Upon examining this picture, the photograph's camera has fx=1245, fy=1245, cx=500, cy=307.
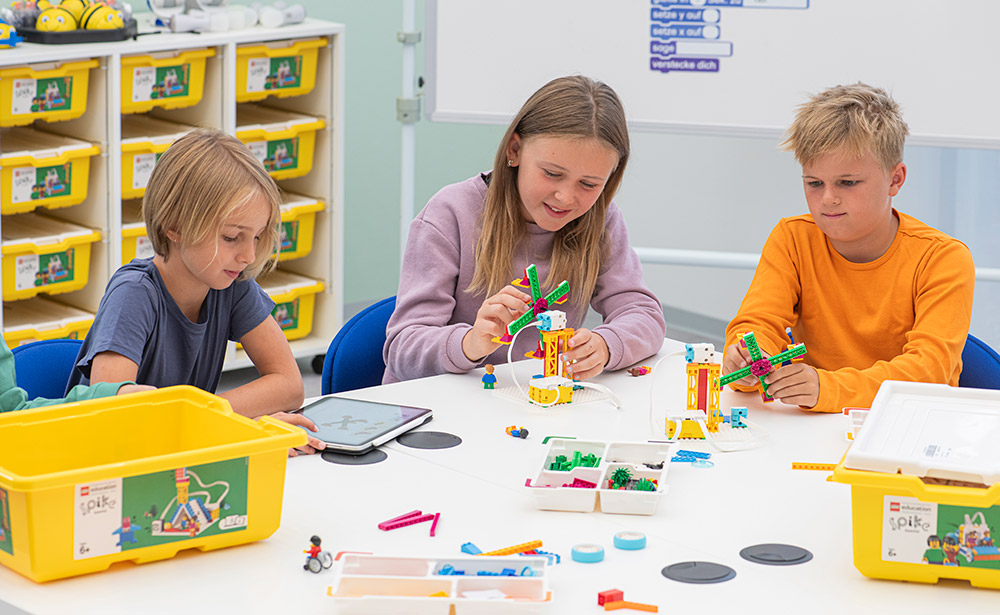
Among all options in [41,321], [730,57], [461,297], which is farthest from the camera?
[41,321]

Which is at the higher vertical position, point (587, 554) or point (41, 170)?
point (41, 170)

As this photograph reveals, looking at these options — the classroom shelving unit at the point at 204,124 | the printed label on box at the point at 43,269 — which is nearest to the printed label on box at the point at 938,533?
the classroom shelving unit at the point at 204,124

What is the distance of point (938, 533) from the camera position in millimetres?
1134

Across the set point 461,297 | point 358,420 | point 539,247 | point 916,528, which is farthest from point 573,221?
point 916,528

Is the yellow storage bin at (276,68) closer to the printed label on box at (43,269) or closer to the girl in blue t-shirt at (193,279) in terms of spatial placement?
the printed label on box at (43,269)

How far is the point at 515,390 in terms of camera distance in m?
1.70

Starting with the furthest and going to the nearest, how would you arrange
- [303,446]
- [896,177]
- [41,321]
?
[41,321]
[896,177]
[303,446]

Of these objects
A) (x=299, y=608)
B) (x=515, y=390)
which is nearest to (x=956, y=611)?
(x=299, y=608)

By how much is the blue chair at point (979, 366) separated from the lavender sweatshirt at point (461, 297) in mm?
448

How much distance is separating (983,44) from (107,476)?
217 centimetres

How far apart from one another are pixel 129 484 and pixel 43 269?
202 cm

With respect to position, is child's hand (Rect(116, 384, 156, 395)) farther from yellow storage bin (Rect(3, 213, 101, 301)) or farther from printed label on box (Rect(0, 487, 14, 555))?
yellow storage bin (Rect(3, 213, 101, 301))

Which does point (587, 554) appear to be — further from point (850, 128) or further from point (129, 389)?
point (850, 128)

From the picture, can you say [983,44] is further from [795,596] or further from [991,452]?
[795,596]
